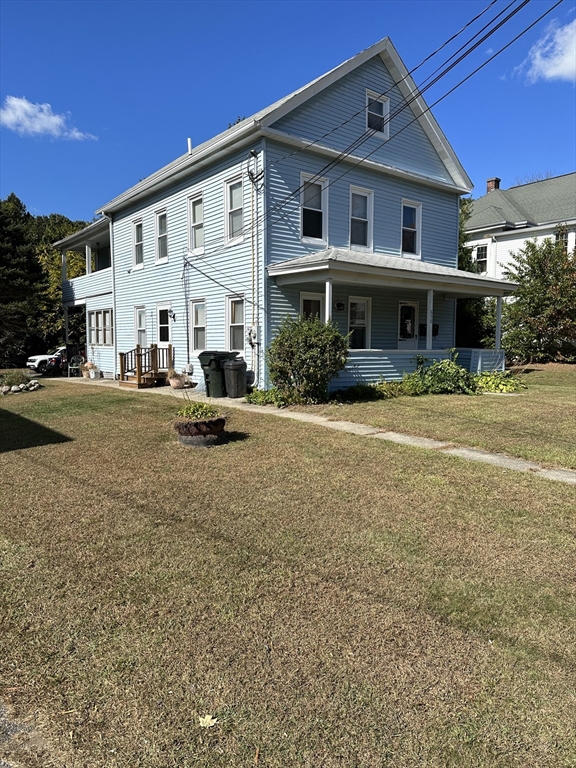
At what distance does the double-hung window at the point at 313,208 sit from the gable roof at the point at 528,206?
15.7 meters

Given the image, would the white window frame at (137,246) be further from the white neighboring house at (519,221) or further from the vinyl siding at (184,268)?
the white neighboring house at (519,221)

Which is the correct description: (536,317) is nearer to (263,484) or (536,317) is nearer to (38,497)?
(263,484)

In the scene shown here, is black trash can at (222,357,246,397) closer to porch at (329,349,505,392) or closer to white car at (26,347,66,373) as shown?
porch at (329,349,505,392)

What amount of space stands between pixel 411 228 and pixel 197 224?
266 inches

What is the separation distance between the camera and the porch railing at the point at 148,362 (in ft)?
51.7

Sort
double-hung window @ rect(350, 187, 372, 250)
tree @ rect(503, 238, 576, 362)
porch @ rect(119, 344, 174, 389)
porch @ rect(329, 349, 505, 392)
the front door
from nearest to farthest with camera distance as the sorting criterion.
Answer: porch @ rect(329, 349, 505, 392), double-hung window @ rect(350, 187, 372, 250), porch @ rect(119, 344, 174, 389), the front door, tree @ rect(503, 238, 576, 362)

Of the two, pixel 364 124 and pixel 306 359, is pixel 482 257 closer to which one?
pixel 364 124

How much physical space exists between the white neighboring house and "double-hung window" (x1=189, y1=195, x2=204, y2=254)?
53.2 feet

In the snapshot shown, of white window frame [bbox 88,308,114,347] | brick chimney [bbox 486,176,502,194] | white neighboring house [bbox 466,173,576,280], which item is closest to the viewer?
white window frame [bbox 88,308,114,347]

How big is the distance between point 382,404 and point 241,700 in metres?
9.24

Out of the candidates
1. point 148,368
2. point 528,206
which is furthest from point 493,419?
point 528,206

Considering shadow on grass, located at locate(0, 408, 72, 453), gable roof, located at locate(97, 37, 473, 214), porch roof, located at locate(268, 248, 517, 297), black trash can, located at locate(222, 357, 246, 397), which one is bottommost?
shadow on grass, located at locate(0, 408, 72, 453)

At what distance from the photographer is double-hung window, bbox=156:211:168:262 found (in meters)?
16.7

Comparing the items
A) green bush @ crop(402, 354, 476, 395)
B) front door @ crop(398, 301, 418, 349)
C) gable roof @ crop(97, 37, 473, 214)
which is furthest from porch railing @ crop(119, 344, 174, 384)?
green bush @ crop(402, 354, 476, 395)
